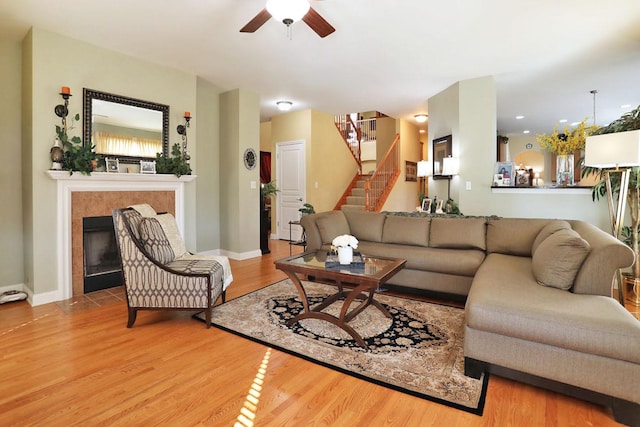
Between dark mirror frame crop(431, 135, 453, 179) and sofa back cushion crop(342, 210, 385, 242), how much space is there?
5.48ft

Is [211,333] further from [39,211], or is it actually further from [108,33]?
[108,33]

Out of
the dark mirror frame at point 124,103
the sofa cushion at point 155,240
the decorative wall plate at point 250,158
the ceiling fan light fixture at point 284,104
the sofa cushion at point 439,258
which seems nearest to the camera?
the sofa cushion at point 155,240

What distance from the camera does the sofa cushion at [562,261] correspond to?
2.20 meters

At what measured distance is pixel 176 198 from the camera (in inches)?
178

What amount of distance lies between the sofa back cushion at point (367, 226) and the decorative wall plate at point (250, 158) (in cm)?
210

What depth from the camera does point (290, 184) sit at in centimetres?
730

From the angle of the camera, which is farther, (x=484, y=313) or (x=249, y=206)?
(x=249, y=206)

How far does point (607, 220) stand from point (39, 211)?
6391 millimetres

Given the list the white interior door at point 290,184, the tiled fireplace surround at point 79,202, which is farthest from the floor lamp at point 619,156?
Result: the white interior door at point 290,184

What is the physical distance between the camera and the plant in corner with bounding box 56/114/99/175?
3.48 m

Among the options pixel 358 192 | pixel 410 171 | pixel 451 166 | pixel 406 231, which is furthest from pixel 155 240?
pixel 410 171

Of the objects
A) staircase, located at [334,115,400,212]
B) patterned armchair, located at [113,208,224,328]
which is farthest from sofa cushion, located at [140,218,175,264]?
staircase, located at [334,115,400,212]

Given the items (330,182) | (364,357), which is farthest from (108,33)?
(330,182)

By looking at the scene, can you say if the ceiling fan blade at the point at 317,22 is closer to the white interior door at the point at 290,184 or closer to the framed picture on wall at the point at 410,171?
the white interior door at the point at 290,184
